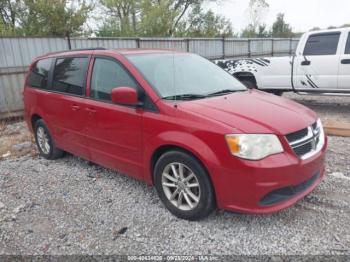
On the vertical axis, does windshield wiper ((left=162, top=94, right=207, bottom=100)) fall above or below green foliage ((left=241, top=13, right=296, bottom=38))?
below

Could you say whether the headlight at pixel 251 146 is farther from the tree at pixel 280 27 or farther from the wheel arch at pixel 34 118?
the tree at pixel 280 27

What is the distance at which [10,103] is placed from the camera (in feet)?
26.0

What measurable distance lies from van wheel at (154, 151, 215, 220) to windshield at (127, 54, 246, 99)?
0.70 meters

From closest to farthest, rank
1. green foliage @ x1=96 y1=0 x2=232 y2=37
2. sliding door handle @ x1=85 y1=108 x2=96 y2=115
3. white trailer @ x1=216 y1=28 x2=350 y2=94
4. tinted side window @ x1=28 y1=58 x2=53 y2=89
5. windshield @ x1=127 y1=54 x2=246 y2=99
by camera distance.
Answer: windshield @ x1=127 y1=54 x2=246 y2=99, sliding door handle @ x1=85 y1=108 x2=96 y2=115, tinted side window @ x1=28 y1=58 x2=53 y2=89, white trailer @ x1=216 y1=28 x2=350 y2=94, green foliage @ x1=96 y1=0 x2=232 y2=37

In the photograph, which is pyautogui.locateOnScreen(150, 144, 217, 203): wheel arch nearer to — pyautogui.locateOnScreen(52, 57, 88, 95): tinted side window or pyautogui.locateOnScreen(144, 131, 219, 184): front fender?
pyautogui.locateOnScreen(144, 131, 219, 184): front fender

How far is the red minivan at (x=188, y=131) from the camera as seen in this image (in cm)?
273

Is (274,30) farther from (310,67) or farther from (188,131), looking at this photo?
(188,131)

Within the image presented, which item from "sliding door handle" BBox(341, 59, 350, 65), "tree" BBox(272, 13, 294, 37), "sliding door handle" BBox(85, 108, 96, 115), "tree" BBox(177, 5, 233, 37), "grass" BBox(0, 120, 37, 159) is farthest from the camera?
"tree" BBox(272, 13, 294, 37)

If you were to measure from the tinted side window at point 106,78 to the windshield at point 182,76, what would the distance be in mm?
A: 179

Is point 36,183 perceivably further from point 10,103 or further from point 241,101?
point 10,103

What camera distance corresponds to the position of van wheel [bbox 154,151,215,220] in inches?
116

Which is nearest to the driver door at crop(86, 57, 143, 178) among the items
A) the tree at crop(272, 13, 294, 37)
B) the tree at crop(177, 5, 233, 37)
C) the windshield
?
the windshield

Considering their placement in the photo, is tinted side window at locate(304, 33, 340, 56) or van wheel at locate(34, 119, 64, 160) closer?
van wheel at locate(34, 119, 64, 160)

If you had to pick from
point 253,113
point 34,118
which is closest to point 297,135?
point 253,113
